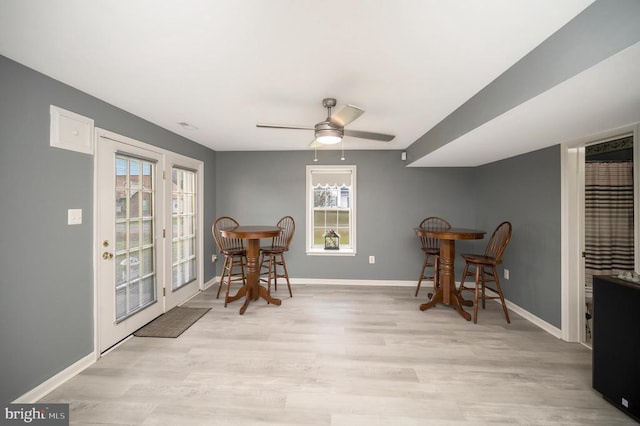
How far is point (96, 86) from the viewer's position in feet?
6.75

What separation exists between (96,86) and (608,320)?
4.23 meters

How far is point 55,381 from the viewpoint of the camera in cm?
193

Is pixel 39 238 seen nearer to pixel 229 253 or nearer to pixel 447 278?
pixel 229 253

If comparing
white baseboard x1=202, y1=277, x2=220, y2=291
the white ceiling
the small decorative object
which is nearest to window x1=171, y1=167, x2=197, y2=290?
white baseboard x1=202, y1=277, x2=220, y2=291

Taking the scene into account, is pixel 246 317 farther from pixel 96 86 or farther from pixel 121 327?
pixel 96 86

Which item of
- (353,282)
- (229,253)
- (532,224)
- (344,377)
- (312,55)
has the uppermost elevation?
(312,55)

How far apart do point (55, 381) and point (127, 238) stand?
1.25 meters

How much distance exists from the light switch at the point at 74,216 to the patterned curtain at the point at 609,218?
526 centimetres

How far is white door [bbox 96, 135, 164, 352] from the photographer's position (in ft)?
7.65

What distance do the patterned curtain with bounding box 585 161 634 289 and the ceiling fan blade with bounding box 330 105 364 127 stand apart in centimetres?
329

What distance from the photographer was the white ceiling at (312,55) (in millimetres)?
1228

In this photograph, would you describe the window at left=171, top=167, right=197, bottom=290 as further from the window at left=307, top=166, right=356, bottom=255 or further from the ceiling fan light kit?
the ceiling fan light kit

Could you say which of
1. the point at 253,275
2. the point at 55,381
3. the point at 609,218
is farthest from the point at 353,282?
the point at 55,381

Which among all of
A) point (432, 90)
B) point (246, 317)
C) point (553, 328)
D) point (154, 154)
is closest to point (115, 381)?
point (246, 317)
